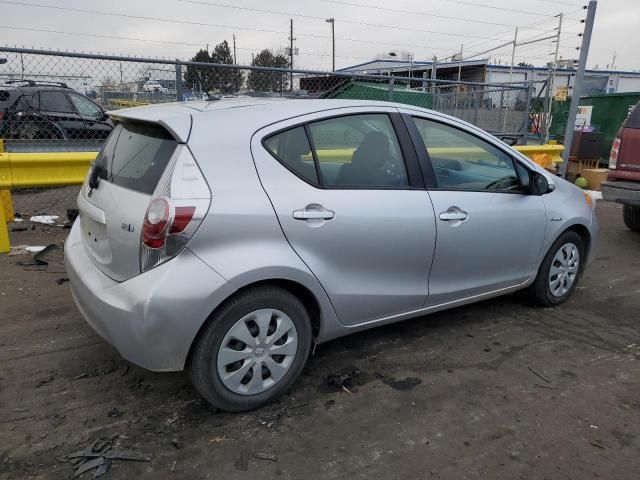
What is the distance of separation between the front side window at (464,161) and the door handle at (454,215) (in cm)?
15

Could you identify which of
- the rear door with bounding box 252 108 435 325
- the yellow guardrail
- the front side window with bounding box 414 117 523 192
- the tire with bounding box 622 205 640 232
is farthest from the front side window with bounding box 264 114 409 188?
the tire with bounding box 622 205 640 232

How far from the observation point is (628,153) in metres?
6.17

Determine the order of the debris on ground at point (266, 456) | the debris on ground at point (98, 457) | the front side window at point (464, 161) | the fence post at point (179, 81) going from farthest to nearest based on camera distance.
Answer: the fence post at point (179, 81) → the front side window at point (464, 161) → the debris on ground at point (266, 456) → the debris on ground at point (98, 457)

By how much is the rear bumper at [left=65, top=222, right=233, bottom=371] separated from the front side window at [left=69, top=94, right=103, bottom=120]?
24.1 feet

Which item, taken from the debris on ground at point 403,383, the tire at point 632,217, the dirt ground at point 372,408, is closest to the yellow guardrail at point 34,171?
the dirt ground at point 372,408

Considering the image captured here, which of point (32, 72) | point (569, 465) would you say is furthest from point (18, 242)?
point (569, 465)

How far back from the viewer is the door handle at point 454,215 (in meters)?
3.30

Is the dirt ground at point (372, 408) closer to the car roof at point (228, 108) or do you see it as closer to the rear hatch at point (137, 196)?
the rear hatch at point (137, 196)

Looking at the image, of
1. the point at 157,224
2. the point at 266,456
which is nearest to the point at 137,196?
the point at 157,224

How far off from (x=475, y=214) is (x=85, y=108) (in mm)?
7942

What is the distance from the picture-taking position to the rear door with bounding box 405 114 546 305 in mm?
3355

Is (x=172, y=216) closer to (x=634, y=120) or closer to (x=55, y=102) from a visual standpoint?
(x=634, y=120)

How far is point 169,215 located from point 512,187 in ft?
8.17

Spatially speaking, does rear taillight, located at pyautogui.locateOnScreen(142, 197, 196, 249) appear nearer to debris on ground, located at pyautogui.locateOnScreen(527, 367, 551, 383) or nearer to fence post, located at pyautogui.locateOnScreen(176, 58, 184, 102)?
debris on ground, located at pyautogui.locateOnScreen(527, 367, 551, 383)
